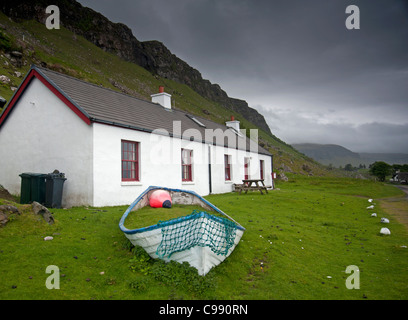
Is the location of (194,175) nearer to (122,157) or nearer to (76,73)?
(122,157)

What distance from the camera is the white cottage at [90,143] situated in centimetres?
1314

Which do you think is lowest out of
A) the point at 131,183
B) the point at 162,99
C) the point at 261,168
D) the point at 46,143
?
the point at 131,183

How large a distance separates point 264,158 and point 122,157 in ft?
71.8

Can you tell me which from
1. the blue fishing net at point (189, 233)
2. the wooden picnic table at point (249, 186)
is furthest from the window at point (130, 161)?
the wooden picnic table at point (249, 186)

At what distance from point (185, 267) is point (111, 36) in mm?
140768

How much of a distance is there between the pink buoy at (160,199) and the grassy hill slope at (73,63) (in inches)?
1109

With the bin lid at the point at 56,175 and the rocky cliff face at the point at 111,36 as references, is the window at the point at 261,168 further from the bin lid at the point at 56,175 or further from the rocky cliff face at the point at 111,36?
the rocky cliff face at the point at 111,36

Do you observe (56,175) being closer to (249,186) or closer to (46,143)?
(46,143)

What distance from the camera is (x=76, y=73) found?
55.1 metres

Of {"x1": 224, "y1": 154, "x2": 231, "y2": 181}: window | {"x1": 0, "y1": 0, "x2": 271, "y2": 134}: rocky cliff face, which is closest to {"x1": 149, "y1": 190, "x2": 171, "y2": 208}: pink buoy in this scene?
{"x1": 224, "y1": 154, "x2": 231, "y2": 181}: window

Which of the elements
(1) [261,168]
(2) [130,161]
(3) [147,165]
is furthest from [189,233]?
(1) [261,168]

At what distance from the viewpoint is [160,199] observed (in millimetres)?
9141

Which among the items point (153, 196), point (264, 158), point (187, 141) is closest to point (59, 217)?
point (153, 196)

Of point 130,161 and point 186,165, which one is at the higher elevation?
point 130,161
